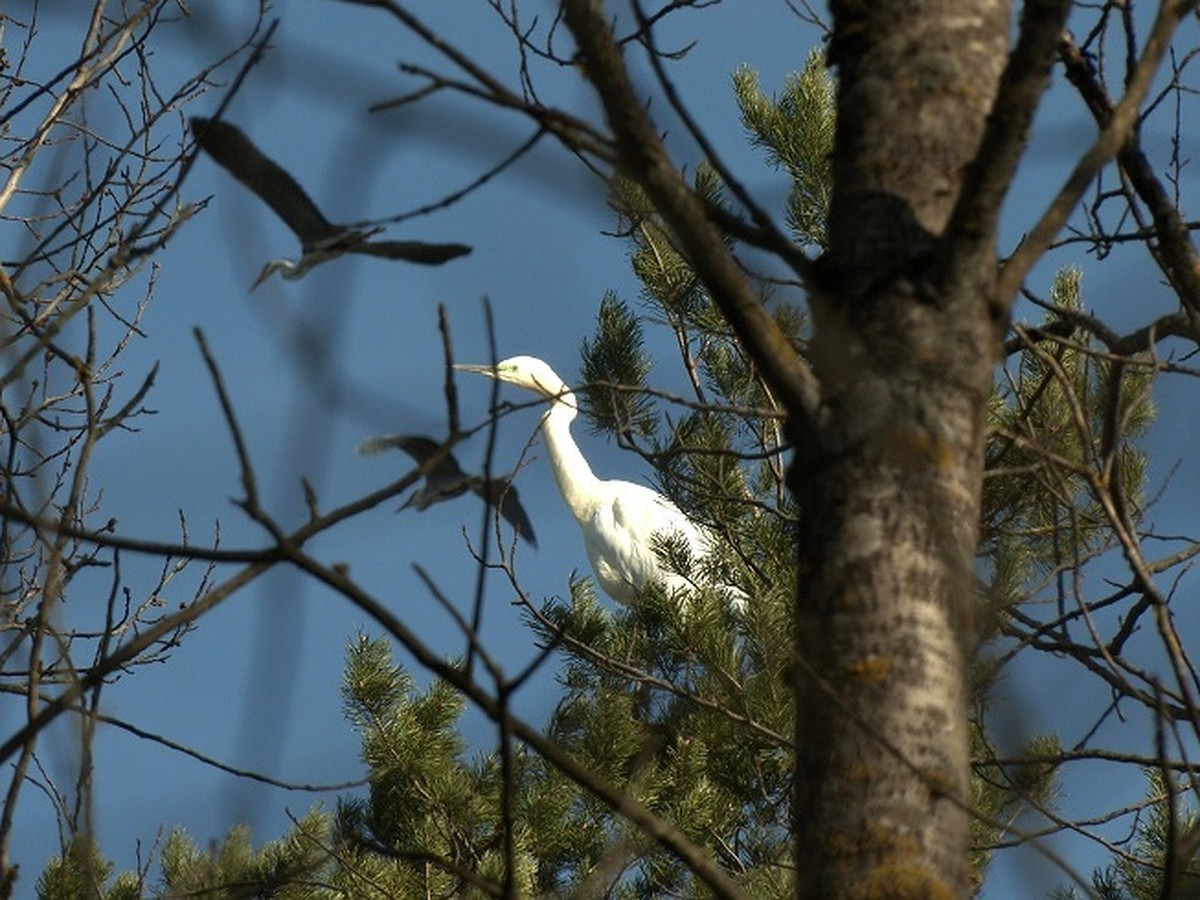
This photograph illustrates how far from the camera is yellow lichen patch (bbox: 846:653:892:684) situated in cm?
118

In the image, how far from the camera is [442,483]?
51.8 inches

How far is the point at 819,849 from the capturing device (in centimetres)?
117

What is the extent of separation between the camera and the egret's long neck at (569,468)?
9539mm

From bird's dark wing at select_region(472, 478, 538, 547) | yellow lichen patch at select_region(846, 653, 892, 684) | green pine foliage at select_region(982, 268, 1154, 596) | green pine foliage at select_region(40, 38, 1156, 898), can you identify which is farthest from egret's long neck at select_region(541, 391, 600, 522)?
yellow lichen patch at select_region(846, 653, 892, 684)

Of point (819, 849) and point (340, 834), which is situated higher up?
point (340, 834)

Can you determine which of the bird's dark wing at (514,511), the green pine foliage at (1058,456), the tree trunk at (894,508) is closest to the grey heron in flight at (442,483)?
the bird's dark wing at (514,511)

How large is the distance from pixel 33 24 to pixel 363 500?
9.49 feet

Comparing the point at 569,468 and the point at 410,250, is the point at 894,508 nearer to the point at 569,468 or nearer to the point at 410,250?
the point at 410,250

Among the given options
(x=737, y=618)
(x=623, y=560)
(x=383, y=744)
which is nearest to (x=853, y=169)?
(x=737, y=618)

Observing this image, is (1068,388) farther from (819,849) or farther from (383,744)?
(383,744)

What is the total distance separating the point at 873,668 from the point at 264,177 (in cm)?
A: 54

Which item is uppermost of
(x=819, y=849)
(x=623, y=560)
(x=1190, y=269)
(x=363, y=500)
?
(x=623, y=560)

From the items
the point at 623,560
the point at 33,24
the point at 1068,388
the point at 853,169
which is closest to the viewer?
the point at 853,169

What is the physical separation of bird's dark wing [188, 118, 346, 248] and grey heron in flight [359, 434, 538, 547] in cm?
16
